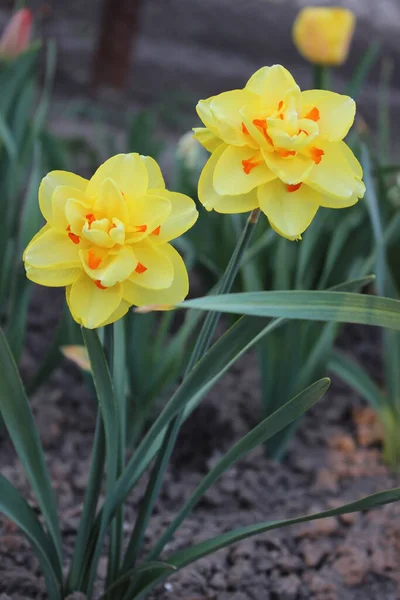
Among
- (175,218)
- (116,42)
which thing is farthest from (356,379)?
(116,42)

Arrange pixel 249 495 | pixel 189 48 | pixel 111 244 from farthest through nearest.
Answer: pixel 189 48
pixel 249 495
pixel 111 244

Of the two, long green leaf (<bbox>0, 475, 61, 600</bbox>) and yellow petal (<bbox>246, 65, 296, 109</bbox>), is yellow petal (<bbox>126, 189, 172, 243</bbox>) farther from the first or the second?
long green leaf (<bbox>0, 475, 61, 600</bbox>)

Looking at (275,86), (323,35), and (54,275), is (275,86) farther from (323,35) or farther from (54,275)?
(323,35)

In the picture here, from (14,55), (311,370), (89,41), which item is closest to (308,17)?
(14,55)

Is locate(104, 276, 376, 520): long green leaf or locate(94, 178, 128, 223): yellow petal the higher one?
locate(94, 178, 128, 223): yellow petal

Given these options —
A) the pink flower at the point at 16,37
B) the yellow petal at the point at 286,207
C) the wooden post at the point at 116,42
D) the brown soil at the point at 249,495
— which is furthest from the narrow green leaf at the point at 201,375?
the wooden post at the point at 116,42

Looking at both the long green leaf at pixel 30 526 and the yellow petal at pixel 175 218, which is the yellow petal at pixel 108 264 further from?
the long green leaf at pixel 30 526

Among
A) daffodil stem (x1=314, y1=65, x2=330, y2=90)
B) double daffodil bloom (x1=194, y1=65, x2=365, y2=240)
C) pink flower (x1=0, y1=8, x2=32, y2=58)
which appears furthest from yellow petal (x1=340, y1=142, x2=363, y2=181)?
pink flower (x1=0, y1=8, x2=32, y2=58)
